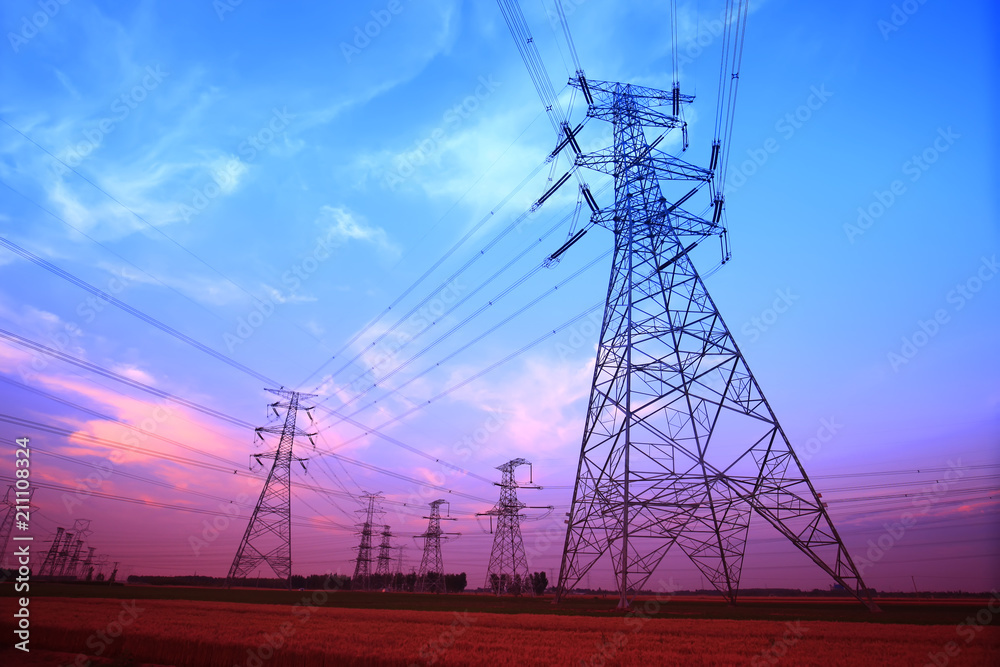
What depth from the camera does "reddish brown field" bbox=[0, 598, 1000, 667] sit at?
455 inches

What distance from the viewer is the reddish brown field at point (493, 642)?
11555mm

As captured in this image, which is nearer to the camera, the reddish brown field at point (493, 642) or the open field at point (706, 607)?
the reddish brown field at point (493, 642)

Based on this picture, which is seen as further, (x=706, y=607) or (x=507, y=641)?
(x=706, y=607)

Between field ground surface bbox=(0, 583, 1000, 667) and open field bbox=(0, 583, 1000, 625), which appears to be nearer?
field ground surface bbox=(0, 583, 1000, 667)

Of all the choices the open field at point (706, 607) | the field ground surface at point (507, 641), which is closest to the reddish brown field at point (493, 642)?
the field ground surface at point (507, 641)

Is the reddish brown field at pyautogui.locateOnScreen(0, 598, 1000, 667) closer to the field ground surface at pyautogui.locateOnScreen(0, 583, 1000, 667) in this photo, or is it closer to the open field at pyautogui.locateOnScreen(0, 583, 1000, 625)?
the field ground surface at pyautogui.locateOnScreen(0, 583, 1000, 667)

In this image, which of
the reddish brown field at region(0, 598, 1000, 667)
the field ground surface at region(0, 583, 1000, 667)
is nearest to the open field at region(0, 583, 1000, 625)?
the field ground surface at region(0, 583, 1000, 667)

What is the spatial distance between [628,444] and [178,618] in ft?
62.9

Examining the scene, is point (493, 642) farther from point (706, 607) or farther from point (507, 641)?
point (706, 607)

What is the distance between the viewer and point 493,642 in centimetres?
1427

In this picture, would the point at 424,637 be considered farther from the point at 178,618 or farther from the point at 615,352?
the point at 615,352

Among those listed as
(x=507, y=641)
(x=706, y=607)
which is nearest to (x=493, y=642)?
(x=507, y=641)

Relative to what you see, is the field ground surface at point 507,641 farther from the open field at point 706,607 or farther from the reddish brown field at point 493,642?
the open field at point 706,607

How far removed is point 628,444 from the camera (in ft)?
73.6
